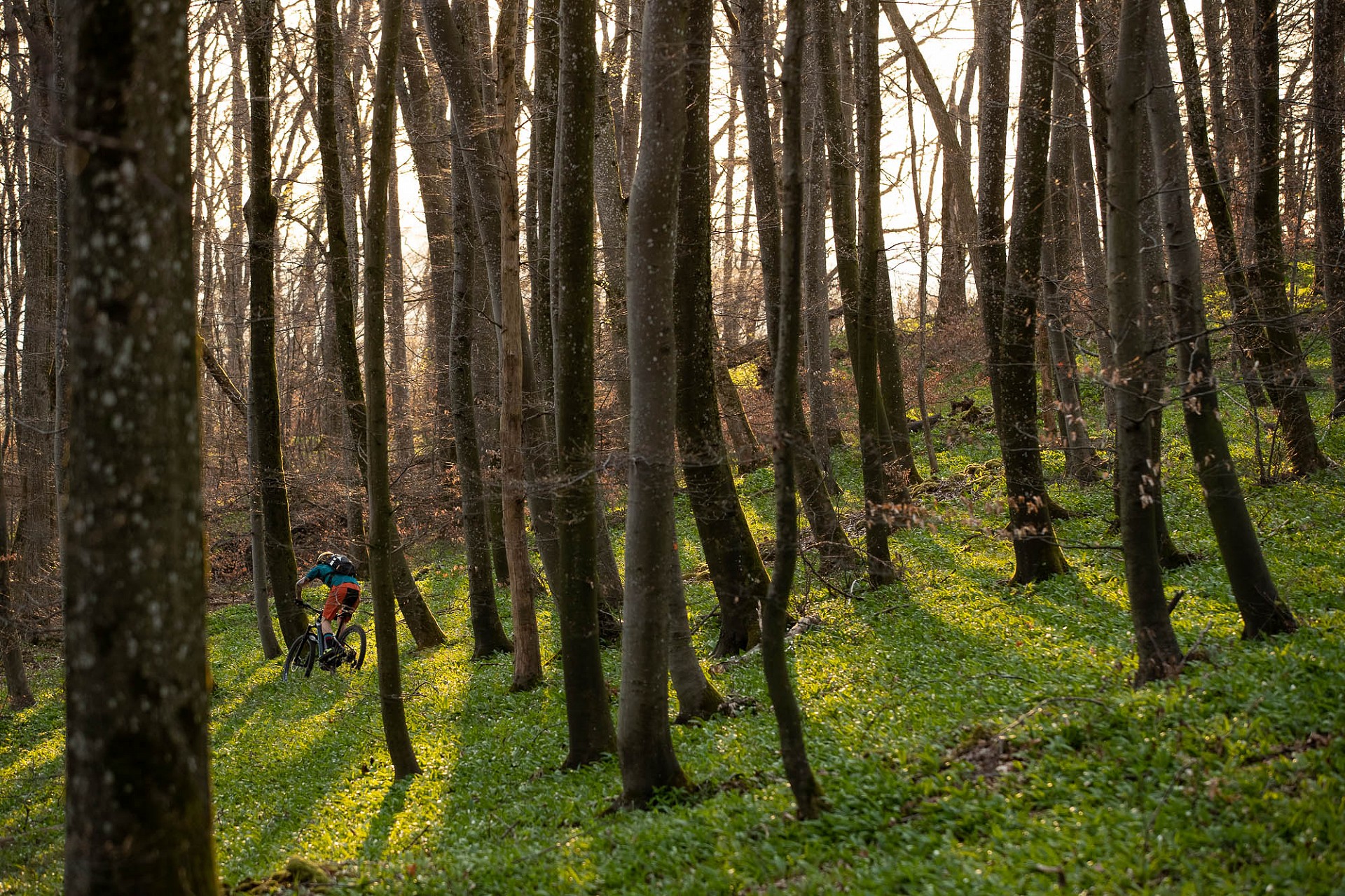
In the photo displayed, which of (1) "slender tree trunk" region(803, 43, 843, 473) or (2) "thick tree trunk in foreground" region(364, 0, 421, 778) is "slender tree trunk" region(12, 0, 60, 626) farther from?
(1) "slender tree trunk" region(803, 43, 843, 473)

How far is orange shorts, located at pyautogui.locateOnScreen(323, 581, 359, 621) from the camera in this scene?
14.5m

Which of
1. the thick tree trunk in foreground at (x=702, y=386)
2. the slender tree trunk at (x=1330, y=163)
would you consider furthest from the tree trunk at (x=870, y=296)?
the slender tree trunk at (x=1330, y=163)

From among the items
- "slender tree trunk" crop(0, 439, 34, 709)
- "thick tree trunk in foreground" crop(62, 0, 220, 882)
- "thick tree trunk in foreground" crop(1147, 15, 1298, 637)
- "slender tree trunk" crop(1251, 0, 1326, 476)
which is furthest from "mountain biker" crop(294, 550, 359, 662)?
"slender tree trunk" crop(1251, 0, 1326, 476)

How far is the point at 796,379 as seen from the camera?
5.87 m

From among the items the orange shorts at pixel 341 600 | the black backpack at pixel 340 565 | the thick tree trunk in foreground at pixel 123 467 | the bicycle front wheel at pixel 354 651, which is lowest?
the bicycle front wheel at pixel 354 651

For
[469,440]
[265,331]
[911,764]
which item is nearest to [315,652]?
[469,440]

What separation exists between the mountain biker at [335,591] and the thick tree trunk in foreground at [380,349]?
20.6 feet

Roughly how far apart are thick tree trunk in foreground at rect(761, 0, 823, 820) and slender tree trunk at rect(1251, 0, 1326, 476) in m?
9.19

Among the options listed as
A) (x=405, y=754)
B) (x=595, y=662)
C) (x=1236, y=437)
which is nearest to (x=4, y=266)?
(x=405, y=754)

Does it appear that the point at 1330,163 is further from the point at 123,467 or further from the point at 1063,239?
the point at 123,467

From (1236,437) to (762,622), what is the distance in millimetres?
13994

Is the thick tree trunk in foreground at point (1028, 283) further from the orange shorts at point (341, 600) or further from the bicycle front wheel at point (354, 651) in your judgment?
the bicycle front wheel at point (354, 651)

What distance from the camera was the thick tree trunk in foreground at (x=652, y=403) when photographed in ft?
21.6

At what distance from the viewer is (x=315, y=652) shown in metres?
14.7
